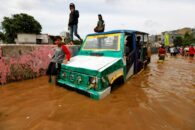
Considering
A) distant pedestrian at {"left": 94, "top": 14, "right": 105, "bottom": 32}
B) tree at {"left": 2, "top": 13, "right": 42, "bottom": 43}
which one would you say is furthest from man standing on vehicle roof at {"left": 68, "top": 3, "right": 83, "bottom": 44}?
tree at {"left": 2, "top": 13, "right": 42, "bottom": 43}

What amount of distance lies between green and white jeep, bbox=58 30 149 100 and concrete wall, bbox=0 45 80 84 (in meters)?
1.54

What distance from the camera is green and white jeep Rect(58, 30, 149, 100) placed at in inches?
140

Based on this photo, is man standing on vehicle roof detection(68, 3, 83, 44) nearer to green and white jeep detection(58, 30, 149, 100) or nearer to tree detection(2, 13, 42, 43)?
green and white jeep detection(58, 30, 149, 100)

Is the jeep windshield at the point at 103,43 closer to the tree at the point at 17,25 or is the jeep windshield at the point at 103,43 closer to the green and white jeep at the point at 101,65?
the green and white jeep at the point at 101,65

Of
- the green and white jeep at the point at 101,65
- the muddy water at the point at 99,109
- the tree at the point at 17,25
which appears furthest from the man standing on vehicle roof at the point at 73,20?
the tree at the point at 17,25

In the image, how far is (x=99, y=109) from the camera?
3.15 meters

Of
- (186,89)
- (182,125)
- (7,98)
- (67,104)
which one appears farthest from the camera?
(186,89)

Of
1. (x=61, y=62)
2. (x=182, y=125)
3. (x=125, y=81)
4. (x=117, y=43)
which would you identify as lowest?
(x=182, y=125)

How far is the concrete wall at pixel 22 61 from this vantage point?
16.1 feet

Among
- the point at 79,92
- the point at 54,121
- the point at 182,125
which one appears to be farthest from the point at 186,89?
the point at 54,121

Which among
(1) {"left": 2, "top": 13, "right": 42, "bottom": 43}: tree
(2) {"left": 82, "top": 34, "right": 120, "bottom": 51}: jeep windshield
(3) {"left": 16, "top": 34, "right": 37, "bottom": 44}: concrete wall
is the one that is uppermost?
(1) {"left": 2, "top": 13, "right": 42, "bottom": 43}: tree

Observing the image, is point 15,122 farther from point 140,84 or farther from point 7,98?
point 140,84

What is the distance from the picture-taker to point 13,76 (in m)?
5.14

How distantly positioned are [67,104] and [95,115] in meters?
0.77
